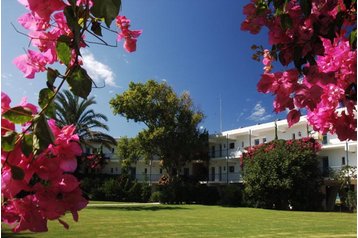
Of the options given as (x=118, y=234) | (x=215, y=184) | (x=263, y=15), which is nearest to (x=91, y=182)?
(x=215, y=184)

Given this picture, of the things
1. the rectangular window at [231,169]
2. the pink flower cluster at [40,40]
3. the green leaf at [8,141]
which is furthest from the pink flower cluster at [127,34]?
the rectangular window at [231,169]

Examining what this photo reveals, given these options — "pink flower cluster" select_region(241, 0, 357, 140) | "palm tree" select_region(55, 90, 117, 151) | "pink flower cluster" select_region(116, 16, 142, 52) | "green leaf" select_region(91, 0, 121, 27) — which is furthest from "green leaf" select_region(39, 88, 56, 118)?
"palm tree" select_region(55, 90, 117, 151)

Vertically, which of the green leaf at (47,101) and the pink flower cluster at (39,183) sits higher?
the green leaf at (47,101)

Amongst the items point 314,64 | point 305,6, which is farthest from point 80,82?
point 314,64

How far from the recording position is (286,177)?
28.9 meters

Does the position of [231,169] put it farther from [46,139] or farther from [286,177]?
[46,139]

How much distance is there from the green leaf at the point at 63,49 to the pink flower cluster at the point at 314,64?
82 cm

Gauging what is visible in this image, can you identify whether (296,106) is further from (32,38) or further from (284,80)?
(32,38)

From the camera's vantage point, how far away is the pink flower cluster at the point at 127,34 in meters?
1.55

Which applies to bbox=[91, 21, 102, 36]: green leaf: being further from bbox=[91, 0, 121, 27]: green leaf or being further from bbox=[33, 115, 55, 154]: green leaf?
bbox=[33, 115, 55, 154]: green leaf

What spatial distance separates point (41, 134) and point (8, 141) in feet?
0.27

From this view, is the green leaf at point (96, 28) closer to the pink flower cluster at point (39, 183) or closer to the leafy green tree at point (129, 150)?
the pink flower cluster at point (39, 183)

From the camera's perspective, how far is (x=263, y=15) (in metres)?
1.97

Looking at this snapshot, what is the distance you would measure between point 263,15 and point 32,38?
1.08 m
